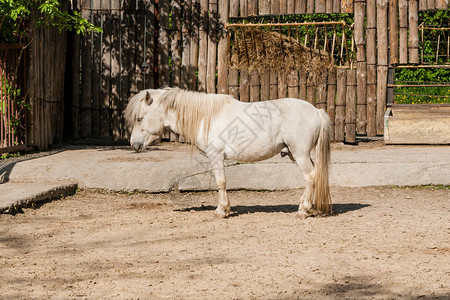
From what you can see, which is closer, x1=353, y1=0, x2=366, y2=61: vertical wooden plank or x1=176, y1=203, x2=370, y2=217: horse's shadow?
x1=176, y1=203, x2=370, y2=217: horse's shadow

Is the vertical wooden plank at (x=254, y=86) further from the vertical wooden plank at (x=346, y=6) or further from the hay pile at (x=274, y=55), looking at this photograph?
the vertical wooden plank at (x=346, y=6)

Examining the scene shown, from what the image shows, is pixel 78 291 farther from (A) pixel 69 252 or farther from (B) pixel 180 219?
(B) pixel 180 219

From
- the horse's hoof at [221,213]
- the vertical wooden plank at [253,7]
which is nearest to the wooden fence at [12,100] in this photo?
the vertical wooden plank at [253,7]

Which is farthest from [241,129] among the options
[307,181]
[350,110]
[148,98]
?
[350,110]

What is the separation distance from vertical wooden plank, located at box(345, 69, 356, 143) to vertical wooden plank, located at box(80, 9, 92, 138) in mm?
4529

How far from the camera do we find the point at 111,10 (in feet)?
37.0

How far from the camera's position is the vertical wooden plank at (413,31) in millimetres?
10703

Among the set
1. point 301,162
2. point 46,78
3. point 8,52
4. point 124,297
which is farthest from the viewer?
point 46,78

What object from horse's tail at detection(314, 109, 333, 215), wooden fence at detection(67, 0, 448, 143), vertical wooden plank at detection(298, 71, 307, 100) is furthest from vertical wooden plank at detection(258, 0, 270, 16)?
horse's tail at detection(314, 109, 333, 215)

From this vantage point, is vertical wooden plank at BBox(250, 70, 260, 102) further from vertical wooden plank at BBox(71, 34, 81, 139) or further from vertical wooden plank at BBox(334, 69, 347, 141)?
vertical wooden plank at BBox(71, 34, 81, 139)

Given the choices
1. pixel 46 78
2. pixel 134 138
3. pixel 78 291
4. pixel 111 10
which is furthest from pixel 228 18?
pixel 78 291

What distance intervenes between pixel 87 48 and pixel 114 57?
536 mm

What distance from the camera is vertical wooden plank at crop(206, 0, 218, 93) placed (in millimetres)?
11094

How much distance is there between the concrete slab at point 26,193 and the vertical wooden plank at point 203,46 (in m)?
3.64
